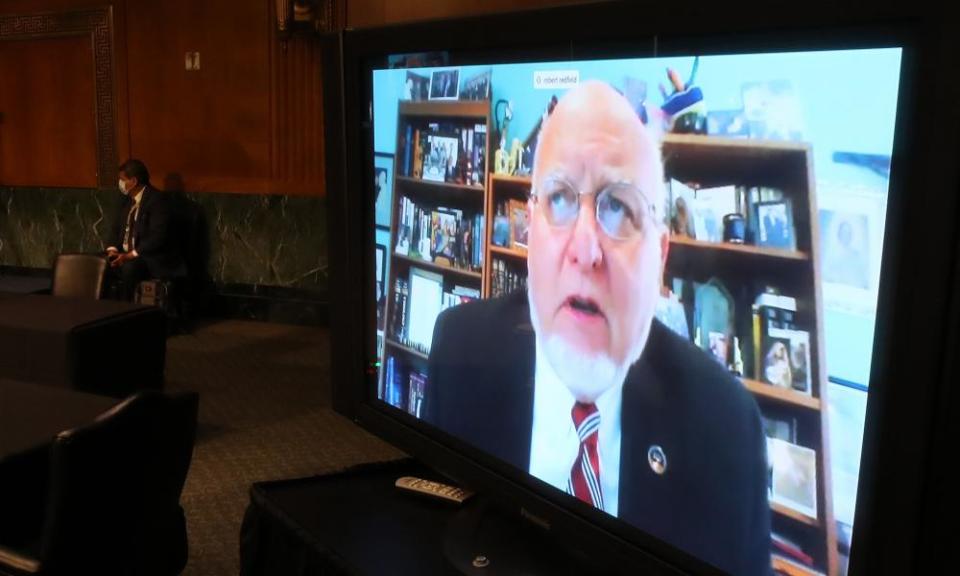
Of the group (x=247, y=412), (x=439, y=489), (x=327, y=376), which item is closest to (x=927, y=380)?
(x=439, y=489)

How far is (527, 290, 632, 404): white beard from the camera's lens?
49.5 inches

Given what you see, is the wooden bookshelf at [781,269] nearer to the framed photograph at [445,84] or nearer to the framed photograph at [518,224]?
the framed photograph at [518,224]

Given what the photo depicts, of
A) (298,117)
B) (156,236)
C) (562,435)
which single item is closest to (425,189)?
(562,435)

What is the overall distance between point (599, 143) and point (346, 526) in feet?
2.66

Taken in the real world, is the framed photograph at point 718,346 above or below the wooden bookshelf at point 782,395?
above

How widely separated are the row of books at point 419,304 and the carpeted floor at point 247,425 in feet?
5.04

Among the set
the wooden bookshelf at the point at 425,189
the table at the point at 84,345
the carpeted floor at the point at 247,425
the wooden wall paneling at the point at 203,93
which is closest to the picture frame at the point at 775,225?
the wooden bookshelf at the point at 425,189

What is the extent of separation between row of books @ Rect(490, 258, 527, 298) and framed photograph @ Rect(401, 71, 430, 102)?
317mm

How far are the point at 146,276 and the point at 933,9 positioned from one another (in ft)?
19.3

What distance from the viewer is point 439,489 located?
65.1 inches

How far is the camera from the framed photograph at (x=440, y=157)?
1.47 m

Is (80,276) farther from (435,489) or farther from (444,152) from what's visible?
(444,152)

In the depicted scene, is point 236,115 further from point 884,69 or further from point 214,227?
point 884,69

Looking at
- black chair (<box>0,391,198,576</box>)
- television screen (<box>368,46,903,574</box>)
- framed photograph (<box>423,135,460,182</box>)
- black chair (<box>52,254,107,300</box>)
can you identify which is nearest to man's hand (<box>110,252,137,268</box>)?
black chair (<box>52,254,107,300</box>)
